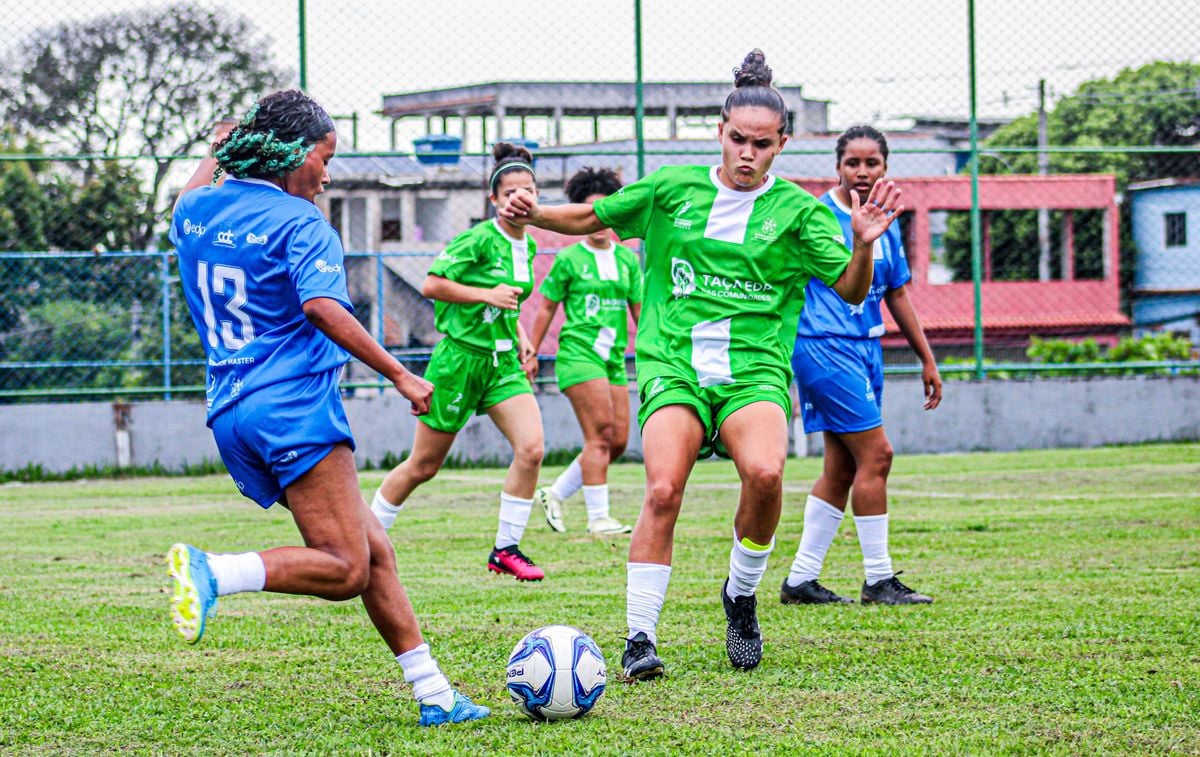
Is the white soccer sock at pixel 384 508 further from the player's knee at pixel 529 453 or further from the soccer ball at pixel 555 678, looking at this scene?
the soccer ball at pixel 555 678

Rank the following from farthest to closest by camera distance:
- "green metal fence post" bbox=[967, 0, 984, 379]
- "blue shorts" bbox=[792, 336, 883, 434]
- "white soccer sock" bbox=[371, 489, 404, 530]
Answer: "green metal fence post" bbox=[967, 0, 984, 379]
"white soccer sock" bbox=[371, 489, 404, 530]
"blue shorts" bbox=[792, 336, 883, 434]

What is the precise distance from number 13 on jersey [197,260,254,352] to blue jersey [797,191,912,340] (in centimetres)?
298

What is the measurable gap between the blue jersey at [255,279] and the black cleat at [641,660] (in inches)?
53.4

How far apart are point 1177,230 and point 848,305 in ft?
62.0

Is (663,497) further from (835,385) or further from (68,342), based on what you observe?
(68,342)

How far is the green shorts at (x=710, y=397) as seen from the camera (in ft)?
15.7

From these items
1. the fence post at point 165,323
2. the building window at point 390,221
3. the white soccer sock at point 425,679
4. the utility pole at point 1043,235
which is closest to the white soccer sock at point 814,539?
the white soccer sock at point 425,679

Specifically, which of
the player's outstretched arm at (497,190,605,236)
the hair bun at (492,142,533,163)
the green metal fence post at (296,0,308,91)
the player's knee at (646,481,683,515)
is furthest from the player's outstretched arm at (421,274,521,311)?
the green metal fence post at (296,0,308,91)

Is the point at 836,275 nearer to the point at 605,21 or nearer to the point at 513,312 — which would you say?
the point at 513,312

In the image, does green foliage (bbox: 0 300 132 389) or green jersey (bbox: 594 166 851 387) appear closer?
green jersey (bbox: 594 166 851 387)

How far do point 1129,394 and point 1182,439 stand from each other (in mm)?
770

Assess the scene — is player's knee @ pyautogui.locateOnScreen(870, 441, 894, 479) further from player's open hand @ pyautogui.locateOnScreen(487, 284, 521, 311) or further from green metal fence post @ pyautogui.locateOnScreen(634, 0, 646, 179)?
Result: green metal fence post @ pyautogui.locateOnScreen(634, 0, 646, 179)

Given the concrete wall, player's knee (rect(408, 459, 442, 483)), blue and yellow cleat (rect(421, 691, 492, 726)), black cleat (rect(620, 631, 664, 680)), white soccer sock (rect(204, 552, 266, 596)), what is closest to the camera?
white soccer sock (rect(204, 552, 266, 596))

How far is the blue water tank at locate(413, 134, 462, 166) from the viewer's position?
14.4m
